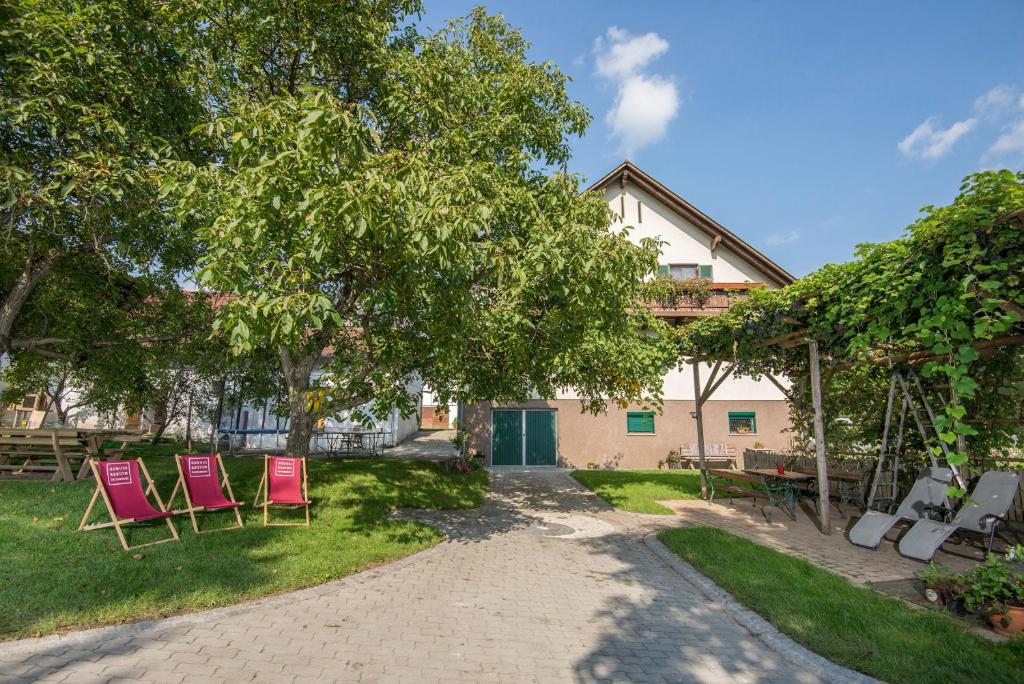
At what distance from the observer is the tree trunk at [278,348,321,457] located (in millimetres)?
9305

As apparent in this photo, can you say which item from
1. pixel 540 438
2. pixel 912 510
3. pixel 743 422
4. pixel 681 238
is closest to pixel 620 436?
pixel 540 438

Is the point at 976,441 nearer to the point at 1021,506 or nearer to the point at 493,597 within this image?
the point at 1021,506

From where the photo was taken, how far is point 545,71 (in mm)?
8641

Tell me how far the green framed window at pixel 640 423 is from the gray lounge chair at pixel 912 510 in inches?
453

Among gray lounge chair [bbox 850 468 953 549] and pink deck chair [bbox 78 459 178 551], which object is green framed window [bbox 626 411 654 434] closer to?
gray lounge chair [bbox 850 468 953 549]

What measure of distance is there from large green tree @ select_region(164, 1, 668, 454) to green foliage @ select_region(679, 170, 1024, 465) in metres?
2.36

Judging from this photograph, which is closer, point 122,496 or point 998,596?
point 998,596

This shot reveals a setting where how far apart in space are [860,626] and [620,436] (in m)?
15.1

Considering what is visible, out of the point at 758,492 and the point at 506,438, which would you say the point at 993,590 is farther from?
the point at 506,438

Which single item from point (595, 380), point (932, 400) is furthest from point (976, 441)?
point (595, 380)

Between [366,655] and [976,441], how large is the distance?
1047 cm

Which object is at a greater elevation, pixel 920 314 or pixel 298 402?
pixel 920 314

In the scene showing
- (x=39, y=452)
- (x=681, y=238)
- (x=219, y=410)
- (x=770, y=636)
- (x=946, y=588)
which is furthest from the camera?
(x=681, y=238)

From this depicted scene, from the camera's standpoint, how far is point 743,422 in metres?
20.1
